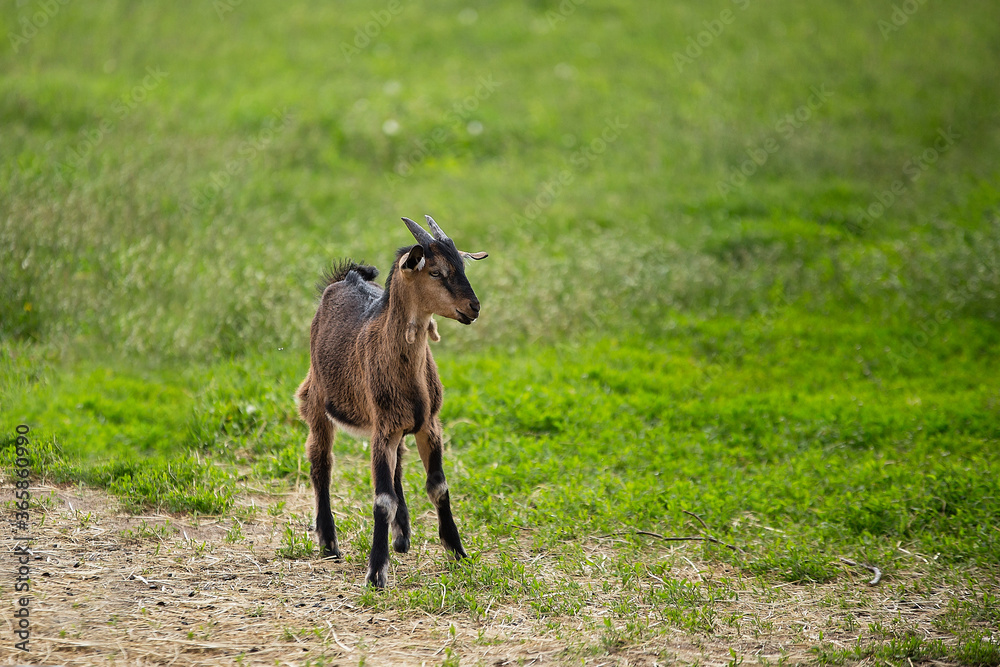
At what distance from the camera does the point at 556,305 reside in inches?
400

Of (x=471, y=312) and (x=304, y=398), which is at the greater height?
(x=471, y=312)

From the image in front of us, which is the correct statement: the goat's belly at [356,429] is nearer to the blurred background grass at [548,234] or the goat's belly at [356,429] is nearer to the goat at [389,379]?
the goat at [389,379]

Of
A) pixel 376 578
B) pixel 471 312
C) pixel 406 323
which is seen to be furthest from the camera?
pixel 406 323

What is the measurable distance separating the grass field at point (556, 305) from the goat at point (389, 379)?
1.05 feet

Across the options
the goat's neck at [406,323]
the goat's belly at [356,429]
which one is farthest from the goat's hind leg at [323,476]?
the goat's neck at [406,323]

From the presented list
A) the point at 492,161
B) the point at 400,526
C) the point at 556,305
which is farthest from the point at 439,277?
the point at 492,161

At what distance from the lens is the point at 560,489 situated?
6.74m

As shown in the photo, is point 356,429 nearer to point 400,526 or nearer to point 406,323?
point 400,526

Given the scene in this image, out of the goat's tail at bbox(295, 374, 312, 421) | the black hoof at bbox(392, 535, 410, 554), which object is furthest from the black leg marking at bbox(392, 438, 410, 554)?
the goat's tail at bbox(295, 374, 312, 421)

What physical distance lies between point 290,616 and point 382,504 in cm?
81

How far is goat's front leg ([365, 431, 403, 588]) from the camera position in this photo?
5.05 metres

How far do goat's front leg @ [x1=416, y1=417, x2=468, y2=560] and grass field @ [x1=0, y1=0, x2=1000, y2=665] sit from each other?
8.4 inches

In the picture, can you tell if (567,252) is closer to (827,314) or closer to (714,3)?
(827,314)

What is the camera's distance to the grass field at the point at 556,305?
5.32m
